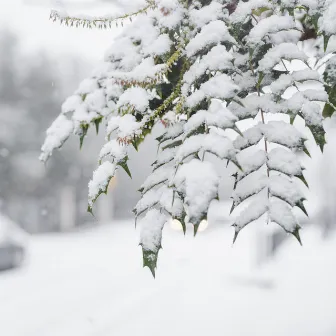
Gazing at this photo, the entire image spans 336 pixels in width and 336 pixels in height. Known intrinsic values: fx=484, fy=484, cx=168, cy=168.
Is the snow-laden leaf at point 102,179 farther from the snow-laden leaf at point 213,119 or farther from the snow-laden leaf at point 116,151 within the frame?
the snow-laden leaf at point 213,119

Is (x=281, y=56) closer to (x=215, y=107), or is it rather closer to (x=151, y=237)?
(x=215, y=107)

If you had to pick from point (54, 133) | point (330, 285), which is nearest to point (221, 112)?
point (54, 133)

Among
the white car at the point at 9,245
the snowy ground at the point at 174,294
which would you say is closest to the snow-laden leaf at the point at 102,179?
the snowy ground at the point at 174,294

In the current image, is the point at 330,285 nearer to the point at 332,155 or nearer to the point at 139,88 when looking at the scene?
the point at 332,155

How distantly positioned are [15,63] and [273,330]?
16.9m

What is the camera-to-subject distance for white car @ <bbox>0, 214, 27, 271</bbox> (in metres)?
11.7

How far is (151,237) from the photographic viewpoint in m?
1.08

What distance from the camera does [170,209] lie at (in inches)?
41.1

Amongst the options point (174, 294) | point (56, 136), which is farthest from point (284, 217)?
point (174, 294)

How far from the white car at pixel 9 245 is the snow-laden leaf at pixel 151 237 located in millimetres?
11223

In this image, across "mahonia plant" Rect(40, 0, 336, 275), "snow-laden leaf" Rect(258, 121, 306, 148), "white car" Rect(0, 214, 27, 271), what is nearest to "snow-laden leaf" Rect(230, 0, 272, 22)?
"mahonia plant" Rect(40, 0, 336, 275)

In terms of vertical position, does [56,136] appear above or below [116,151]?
above

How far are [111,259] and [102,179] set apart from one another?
15.2 m

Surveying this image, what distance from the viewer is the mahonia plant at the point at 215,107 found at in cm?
95
